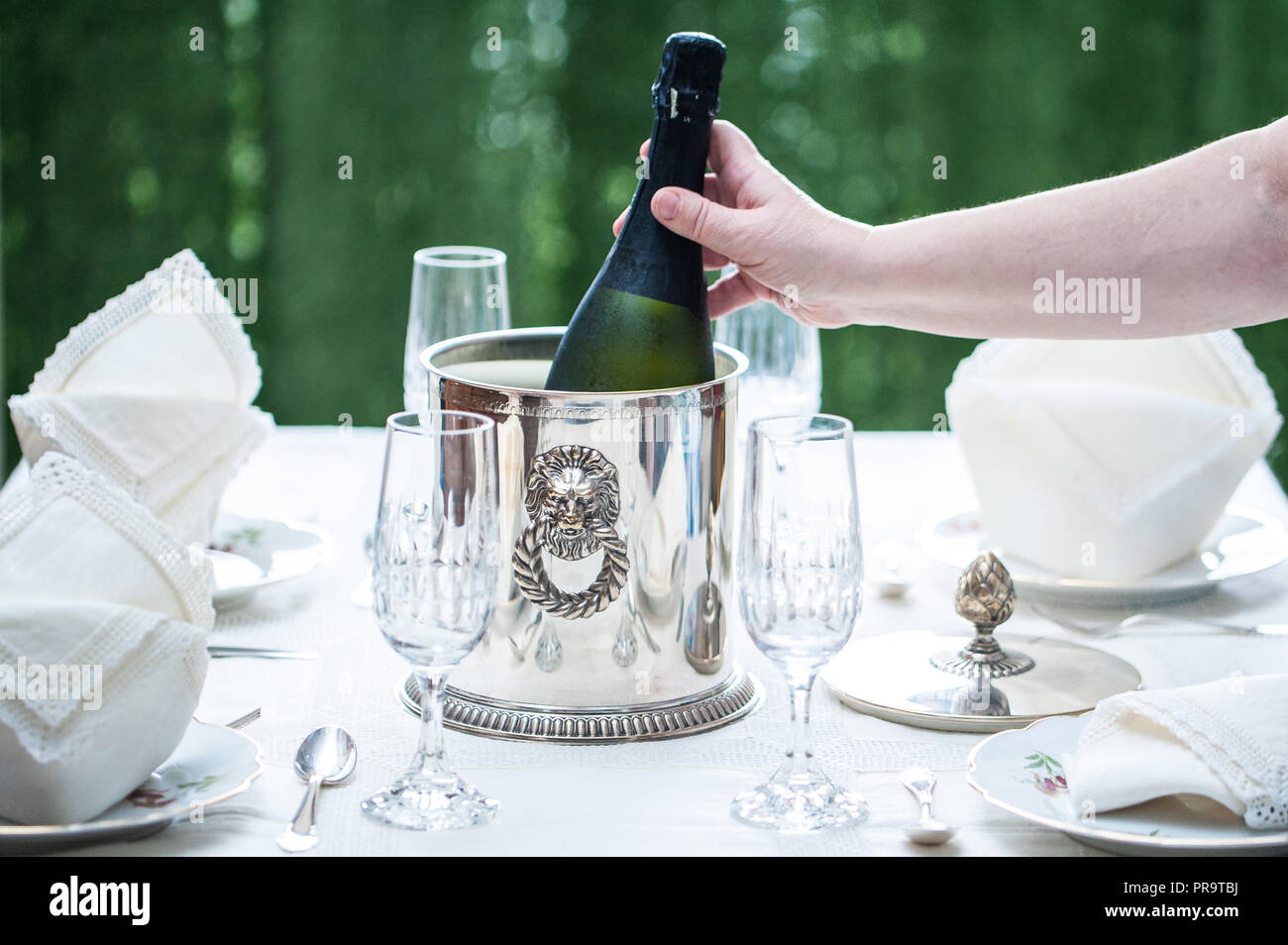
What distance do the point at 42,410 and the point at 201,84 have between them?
91.4 inches

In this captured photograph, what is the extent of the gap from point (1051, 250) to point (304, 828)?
2.31 feet

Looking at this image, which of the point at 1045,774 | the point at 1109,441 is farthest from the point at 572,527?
the point at 1109,441

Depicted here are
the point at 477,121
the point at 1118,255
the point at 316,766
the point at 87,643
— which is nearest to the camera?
the point at 87,643

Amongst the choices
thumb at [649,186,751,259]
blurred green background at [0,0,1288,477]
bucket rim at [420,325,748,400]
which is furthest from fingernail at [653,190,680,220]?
blurred green background at [0,0,1288,477]

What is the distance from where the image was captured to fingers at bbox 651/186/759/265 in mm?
1133

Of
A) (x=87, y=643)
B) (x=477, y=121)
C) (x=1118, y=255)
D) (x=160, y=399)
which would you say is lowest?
(x=87, y=643)

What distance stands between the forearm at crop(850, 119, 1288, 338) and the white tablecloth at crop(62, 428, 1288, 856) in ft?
0.91

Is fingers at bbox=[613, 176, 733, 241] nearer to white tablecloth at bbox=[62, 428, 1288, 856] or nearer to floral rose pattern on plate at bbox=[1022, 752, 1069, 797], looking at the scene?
white tablecloth at bbox=[62, 428, 1288, 856]

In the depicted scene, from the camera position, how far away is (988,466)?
136cm

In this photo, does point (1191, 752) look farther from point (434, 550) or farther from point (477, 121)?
point (477, 121)

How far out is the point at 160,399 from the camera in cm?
128

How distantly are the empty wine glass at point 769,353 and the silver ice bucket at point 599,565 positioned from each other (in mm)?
381

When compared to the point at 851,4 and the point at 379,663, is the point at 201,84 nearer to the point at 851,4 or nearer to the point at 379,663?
the point at 851,4

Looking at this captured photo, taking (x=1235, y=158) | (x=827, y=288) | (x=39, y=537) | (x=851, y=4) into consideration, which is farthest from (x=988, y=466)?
(x=851, y=4)
